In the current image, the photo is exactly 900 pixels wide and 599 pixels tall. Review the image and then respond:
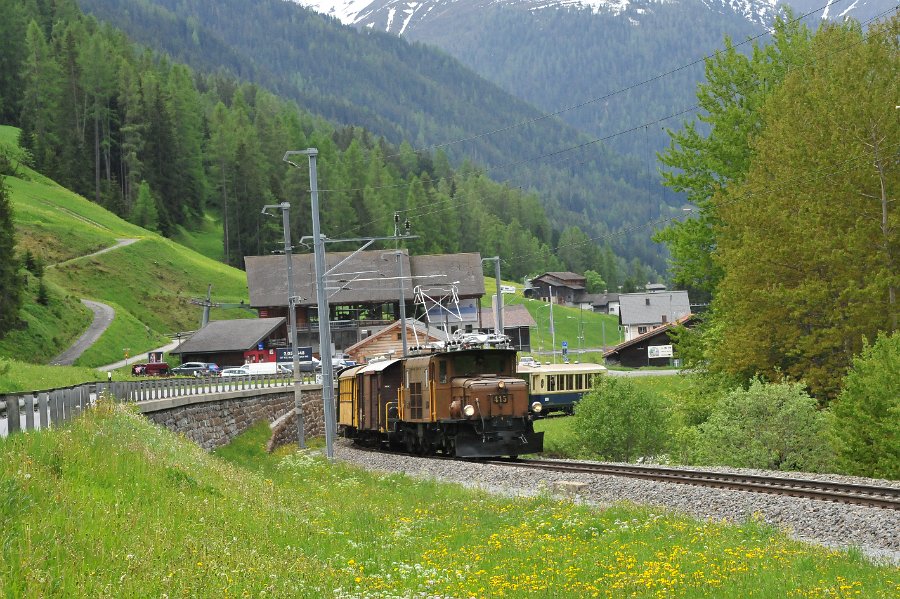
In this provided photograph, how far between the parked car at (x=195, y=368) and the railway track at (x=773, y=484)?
159ft

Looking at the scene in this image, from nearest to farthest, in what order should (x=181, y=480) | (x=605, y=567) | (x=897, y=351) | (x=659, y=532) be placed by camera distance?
(x=605, y=567) → (x=659, y=532) → (x=181, y=480) → (x=897, y=351)

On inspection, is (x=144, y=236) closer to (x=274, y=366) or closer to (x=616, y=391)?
(x=274, y=366)

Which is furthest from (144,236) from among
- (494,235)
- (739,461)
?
(739,461)

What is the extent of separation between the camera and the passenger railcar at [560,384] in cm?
6650

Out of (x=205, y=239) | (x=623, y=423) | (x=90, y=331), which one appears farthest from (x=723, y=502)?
(x=205, y=239)

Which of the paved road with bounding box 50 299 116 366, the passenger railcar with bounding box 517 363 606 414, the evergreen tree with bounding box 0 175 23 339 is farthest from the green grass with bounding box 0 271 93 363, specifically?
the passenger railcar with bounding box 517 363 606 414

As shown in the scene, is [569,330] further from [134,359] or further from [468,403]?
[468,403]

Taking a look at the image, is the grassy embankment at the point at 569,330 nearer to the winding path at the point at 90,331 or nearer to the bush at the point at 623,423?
the winding path at the point at 90,331

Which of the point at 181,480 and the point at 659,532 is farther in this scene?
the point at 181,480

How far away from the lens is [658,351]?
101 m

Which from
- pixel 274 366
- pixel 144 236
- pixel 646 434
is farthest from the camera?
pixel 144 236

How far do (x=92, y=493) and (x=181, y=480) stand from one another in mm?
3462

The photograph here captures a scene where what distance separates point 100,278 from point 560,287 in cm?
10550

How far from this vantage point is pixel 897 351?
26984 millimetres
